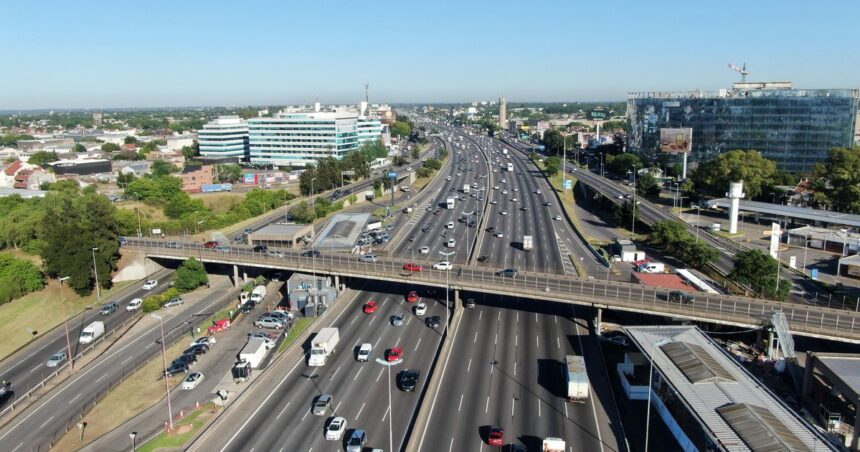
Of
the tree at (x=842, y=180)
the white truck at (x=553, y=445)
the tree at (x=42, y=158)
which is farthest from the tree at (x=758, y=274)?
the tree at (x=42, y=158)

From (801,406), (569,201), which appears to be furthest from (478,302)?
(569,201)

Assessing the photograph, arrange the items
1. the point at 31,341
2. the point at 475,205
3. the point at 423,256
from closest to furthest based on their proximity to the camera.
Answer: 1. the point at 31,341
2. the point at 423,256
3. the point at 475,205

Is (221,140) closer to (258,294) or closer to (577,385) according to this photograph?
(258,294)

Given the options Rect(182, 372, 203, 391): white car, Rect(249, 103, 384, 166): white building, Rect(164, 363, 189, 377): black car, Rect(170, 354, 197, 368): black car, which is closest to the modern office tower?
Rect(249, 103, 384, 166): white building

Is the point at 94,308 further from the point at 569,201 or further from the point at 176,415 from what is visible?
the point at 569,201

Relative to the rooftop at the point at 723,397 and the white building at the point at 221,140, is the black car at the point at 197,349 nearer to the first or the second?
the rooftop at the point at 723,397

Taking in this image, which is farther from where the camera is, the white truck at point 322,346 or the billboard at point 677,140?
the billboard at point 677,140
